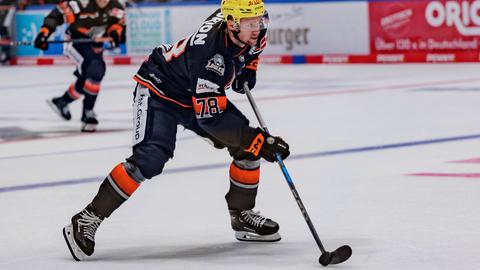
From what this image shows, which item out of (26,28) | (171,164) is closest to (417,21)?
(26,28)

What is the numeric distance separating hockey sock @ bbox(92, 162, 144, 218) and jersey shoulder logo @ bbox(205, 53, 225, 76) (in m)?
0.59

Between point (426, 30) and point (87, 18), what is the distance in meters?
7.32

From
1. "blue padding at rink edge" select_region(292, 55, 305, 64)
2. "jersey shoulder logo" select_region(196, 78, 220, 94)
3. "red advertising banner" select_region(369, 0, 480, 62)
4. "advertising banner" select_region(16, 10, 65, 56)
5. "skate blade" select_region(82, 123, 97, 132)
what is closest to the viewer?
"jersey shoulder logo" select_region(196, 78, 220, 94)

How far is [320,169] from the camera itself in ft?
27.5

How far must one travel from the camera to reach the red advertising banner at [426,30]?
57.9 ft

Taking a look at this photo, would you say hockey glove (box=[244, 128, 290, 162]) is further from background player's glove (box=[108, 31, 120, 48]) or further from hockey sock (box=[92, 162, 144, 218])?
background player's glove (box=[108, 31, 120, 48])

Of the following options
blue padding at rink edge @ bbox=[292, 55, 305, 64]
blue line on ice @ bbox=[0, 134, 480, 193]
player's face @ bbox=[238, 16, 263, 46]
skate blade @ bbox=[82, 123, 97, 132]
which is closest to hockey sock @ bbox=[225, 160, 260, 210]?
player's face @ bbox=[238, 16, 263, 46]

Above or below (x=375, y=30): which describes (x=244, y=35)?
above

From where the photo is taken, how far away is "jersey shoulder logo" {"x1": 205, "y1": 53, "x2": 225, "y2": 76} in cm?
553

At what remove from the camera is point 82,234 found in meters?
5.70

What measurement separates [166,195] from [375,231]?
1.79 m

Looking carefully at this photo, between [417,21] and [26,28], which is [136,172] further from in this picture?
[26,28]

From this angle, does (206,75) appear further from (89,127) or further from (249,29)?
(89,127)

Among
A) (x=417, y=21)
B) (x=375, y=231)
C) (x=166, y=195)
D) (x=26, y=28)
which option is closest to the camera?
(x=375, y=231)
